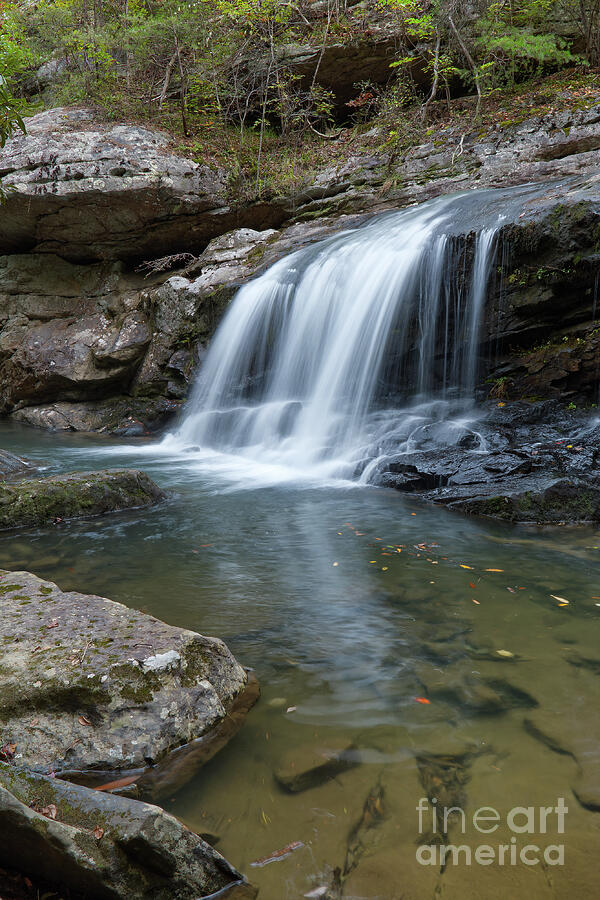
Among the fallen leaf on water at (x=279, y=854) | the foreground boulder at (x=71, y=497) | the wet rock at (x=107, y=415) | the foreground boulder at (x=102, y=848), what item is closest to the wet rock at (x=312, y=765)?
the fallen leaf on water at (x=279, y=854)

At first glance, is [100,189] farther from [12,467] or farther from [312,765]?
[312,765]

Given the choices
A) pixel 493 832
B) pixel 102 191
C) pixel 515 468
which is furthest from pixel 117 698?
pixel 102 191

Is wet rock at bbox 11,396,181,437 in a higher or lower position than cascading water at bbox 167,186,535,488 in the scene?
lower

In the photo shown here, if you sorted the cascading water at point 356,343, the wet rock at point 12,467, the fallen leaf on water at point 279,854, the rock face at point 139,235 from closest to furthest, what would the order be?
the fallen leaf on water at point 279,854 < the wet rock at point 12,467 < the cascading water at point 356,343 < the rock face at point 139,235

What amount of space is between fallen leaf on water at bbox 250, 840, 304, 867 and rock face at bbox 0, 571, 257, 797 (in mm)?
433

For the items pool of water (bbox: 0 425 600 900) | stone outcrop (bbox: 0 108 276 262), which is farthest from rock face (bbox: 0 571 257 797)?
stone outcrop (bbox: 0 108 276 262)

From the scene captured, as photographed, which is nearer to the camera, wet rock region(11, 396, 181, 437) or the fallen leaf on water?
the fallen leaf on water

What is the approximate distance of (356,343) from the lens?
8.77 m

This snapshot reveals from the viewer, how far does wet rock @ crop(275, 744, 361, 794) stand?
1922mm

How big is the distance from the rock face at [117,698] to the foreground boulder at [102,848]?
1.48 ft

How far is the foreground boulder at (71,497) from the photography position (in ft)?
16.7

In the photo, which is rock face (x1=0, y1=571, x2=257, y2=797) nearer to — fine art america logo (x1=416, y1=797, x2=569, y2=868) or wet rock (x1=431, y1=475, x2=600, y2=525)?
fine art america logo (x1=416, y1=797, x2=569, y2=868)

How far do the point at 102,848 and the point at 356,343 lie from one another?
8.01 meters

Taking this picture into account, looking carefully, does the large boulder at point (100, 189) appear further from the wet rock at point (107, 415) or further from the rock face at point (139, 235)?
the wet rock at point (107, 415)
